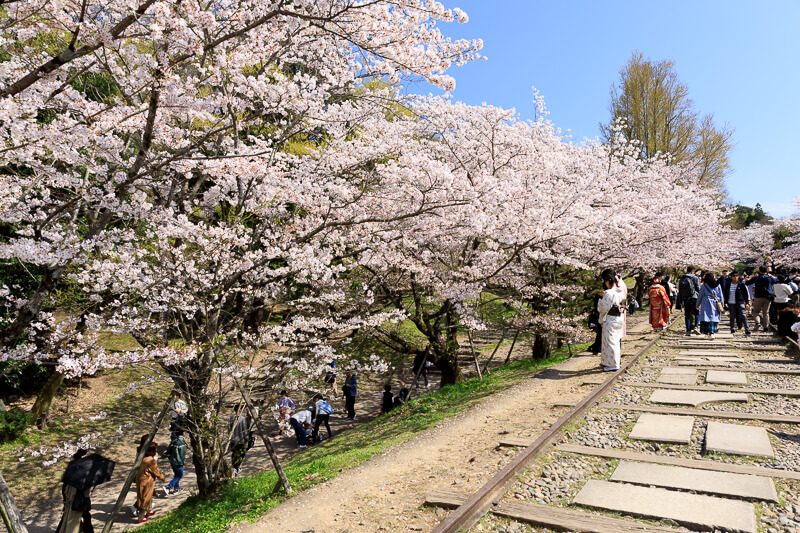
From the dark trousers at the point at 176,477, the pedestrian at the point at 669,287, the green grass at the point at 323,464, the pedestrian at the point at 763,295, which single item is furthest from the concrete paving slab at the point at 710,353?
the dark trousers at the point at 176,477

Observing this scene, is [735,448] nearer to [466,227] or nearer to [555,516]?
[555,516]

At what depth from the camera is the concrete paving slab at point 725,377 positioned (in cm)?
777

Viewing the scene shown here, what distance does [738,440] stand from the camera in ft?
16.9

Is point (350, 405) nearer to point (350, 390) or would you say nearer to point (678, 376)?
point (350, 390)

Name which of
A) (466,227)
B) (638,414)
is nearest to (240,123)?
(466,227)

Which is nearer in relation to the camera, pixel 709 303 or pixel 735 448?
pixel 735 448

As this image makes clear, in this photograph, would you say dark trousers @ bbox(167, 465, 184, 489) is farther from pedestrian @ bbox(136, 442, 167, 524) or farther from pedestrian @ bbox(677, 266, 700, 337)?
pedestrian @ bbox(677, 266, 700, 337)

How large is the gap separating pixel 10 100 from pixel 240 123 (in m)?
2.61

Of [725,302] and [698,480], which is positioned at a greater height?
[725,302]

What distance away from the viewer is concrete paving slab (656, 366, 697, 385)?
8031 millimetres

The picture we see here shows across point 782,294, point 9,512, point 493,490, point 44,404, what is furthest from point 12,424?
point 782,294

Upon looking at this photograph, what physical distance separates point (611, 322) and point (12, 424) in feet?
51.7

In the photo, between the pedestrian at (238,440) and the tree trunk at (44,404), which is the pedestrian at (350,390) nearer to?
the pedestrian at (238,440)

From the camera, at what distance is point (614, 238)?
13.7 metres
